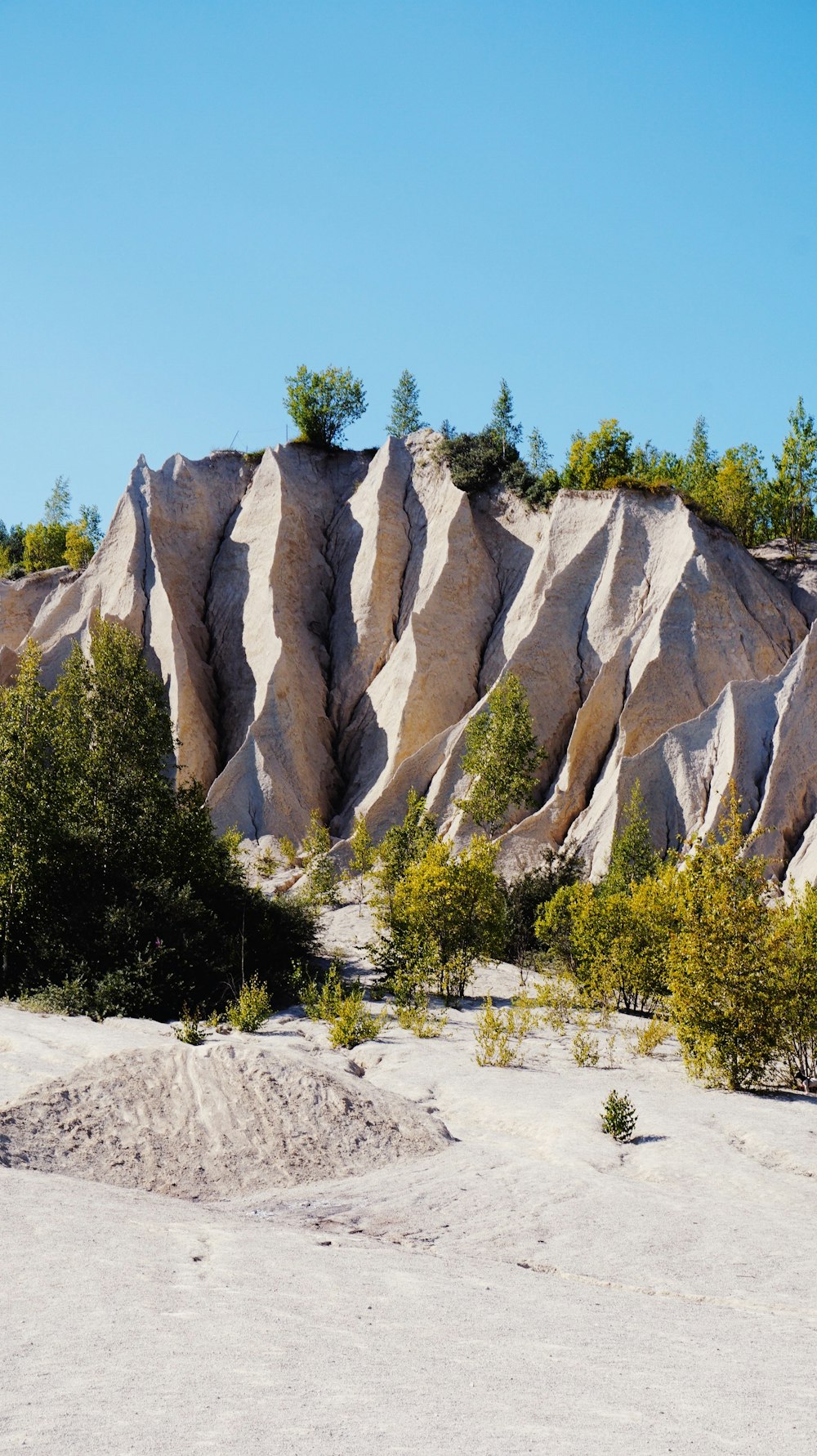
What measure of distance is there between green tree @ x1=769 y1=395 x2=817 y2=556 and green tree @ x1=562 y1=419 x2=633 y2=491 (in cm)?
739

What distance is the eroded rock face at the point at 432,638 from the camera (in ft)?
116

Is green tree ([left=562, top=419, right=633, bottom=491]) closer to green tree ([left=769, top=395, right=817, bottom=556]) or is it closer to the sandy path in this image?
green tree ([left=769, top=395, right=817, bottom=556])

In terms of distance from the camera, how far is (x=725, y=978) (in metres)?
14.3

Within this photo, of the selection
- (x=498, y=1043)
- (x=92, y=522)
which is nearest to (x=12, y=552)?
(x=92, y=522)

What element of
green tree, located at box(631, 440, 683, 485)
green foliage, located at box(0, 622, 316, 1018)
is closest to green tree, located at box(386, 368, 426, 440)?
green tree, located at box(631, 440, 683, 485)

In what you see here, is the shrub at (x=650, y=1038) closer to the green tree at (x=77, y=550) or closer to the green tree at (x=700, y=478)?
the green tree at (x=700, y=478)

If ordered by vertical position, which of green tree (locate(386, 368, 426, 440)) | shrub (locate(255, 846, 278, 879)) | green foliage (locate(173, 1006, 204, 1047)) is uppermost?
green tree (locate(386, 368, 426, 440))

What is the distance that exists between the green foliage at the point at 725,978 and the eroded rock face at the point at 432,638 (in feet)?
54.9

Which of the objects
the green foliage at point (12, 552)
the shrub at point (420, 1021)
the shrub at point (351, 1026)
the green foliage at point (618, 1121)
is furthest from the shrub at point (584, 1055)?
the green foliage at point (12, 552)

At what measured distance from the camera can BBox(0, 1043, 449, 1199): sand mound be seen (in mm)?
9797

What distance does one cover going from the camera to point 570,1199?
9.20 meters

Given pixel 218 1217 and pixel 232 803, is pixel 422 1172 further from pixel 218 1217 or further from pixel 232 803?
pixel 232 803

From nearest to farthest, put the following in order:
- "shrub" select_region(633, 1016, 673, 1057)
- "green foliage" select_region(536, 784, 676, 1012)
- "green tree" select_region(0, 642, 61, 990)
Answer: "shrub" select_region(633, 1016, 673, 1057) → "green foliage" select_region(536, 784, 676, 1012) → "green tree" select_region(0, 642, 61, 990)

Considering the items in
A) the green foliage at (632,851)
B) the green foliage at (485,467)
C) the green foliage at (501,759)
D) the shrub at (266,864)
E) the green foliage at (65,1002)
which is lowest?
the green foliage at (65,1002)
